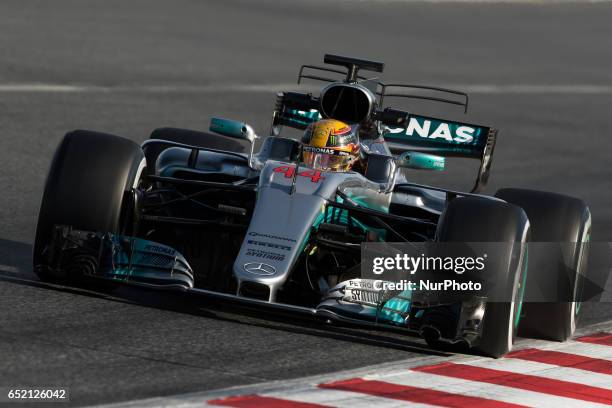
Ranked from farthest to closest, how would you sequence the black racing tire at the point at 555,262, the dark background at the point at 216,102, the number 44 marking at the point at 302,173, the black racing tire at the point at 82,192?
the black racing tire at the point at 555,262, the number 44 marking at the point at 302,173, the black racing tire at the point at 82,192, the dark background at the point at 216,102

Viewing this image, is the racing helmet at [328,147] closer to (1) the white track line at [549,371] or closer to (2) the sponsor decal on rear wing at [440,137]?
(2) the sponsor decal on rear wing at [440,137]

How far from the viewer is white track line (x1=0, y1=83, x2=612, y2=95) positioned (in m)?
19.6

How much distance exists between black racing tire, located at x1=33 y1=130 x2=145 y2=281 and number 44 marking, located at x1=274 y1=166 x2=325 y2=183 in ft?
3.58

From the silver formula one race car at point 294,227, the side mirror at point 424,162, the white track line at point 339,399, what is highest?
the side mirror at point 424,162

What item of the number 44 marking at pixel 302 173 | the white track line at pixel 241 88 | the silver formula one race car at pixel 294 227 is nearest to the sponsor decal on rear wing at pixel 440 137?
the silver formula one race car at pixel 294 227

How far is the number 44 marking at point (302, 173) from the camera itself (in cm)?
966

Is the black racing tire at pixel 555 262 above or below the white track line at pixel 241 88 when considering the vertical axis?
below

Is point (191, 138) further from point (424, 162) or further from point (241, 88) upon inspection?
point (241, 88)

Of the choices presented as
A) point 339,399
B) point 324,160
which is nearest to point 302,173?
point 324,160

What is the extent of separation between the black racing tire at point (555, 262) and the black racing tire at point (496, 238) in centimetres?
81

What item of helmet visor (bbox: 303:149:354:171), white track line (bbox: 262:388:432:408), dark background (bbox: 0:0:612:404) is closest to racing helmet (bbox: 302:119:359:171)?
helmet visor (bbox: 303:149:354:171)

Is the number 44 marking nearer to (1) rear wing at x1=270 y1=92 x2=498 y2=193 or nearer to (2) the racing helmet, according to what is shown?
(2) the racing helmet

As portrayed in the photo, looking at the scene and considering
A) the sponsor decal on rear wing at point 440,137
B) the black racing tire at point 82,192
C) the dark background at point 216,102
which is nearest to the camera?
the dark background at point 216,102

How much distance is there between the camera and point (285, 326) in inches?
359
